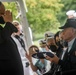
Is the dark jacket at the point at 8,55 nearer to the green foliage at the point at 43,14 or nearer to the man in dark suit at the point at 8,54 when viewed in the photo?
the man in dark suit at the point at 8,54

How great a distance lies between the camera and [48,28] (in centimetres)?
249

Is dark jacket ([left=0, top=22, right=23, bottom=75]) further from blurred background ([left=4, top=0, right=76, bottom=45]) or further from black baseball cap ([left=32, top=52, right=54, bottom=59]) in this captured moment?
blurred background ([left=4, top=0, right=76, bottom=45])

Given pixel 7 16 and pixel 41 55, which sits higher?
pixel 7 16

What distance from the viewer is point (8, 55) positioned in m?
1.49

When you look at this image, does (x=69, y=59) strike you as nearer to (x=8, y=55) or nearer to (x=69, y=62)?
(x=69, y=62)

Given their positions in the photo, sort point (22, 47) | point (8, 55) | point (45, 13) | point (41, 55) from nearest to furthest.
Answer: point (8, 55), point (41, 55), point (22, 47), point (45, 13)

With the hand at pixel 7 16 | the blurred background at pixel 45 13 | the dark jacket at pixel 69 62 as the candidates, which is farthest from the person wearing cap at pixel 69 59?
the blurred background at pixel 45 13

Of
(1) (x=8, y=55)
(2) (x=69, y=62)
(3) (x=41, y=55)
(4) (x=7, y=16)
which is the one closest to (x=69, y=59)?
(2) (x=69, y=62)

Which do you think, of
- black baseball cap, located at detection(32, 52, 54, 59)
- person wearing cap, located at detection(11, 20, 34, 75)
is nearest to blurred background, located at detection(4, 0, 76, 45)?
person wearing cap, located at detection(11, 20, 34, 75)

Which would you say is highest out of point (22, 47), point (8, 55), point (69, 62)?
point (8, 55)

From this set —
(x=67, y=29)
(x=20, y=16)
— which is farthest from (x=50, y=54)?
(x=20, y=16)

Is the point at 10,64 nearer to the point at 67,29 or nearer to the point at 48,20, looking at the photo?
the point at 67,29

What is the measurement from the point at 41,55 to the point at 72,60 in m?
0.25

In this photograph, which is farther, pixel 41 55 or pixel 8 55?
pixel 41 55
